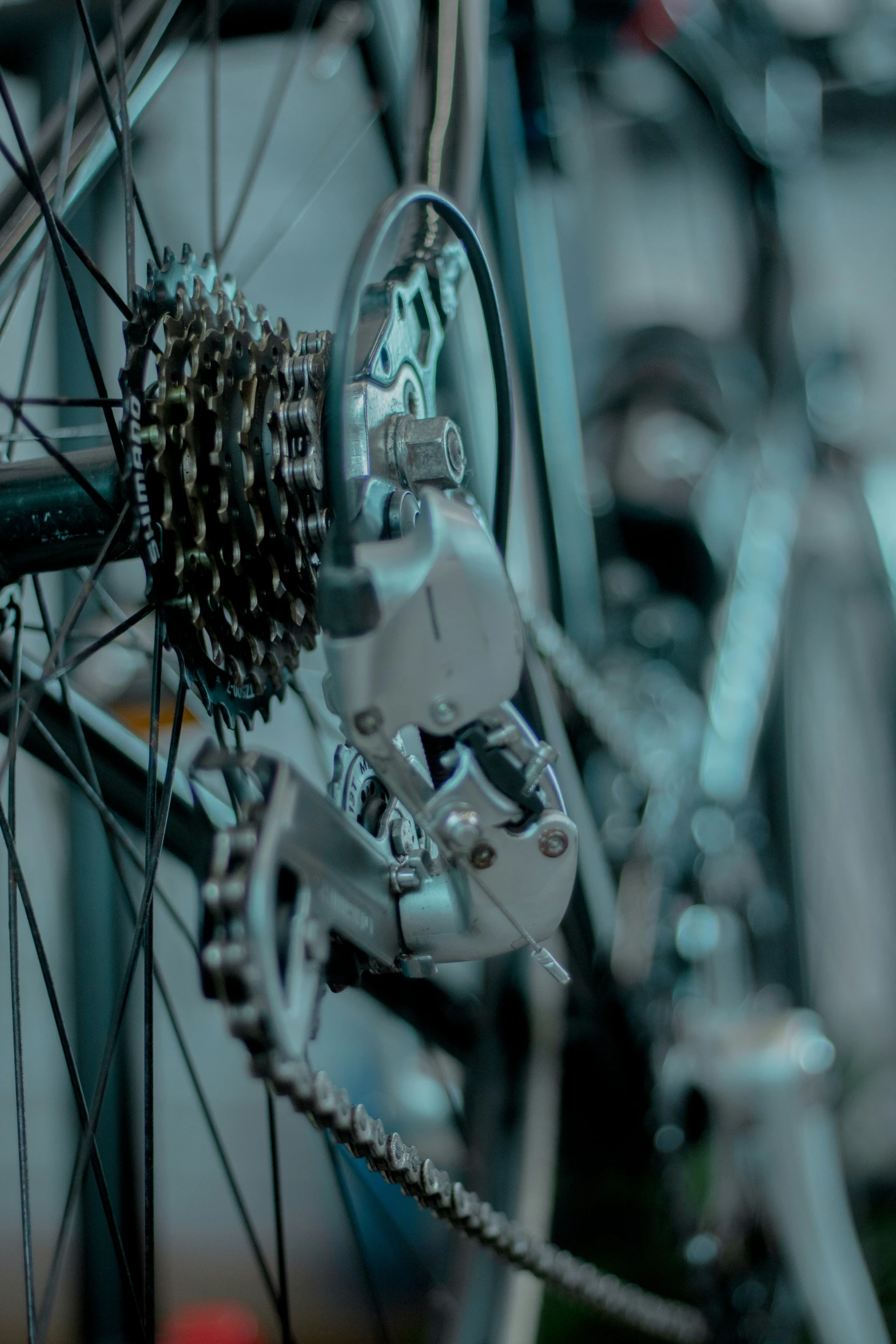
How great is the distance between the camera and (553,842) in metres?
0.32

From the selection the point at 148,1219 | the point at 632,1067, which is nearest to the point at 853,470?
the point at 632,1067

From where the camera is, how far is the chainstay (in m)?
0.25

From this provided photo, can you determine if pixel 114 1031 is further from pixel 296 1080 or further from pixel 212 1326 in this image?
pixel 212 1326

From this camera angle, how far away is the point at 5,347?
116 cm

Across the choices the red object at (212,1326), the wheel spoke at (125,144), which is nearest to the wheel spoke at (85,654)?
the wheel spoke at (125,144)

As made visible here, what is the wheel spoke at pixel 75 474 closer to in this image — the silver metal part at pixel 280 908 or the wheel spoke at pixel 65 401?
the wheel spoke at pixel 65 401

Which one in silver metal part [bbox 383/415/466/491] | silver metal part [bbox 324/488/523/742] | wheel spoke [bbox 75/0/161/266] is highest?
wheel spoke [bbox 75/0/161/266]

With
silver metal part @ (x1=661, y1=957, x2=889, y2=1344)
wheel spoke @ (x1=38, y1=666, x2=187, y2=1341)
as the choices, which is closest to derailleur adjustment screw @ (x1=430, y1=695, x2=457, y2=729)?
wheel spoke @ (x1=38, y1=666, x2=187, y2=1341)

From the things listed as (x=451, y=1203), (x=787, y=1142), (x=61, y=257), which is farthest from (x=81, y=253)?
(x=787, y=1142)

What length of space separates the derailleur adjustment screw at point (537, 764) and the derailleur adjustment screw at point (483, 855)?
18 millimetres

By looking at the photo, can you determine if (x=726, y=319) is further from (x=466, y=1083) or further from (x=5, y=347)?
(x=466, y=1083)

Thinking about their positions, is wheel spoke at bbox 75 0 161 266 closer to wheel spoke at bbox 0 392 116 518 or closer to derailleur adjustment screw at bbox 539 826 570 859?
wheel spoke at bbox 0 392 116 518

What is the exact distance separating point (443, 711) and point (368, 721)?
2cm

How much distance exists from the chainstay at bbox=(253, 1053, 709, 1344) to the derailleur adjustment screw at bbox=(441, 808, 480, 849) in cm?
7
